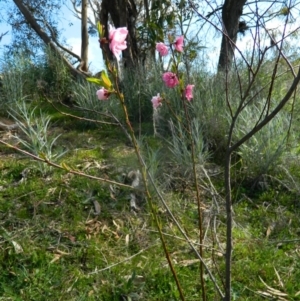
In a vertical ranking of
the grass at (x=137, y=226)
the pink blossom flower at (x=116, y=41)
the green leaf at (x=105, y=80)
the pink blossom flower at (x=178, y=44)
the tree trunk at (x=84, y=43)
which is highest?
the tree trunk at (x=84, y=43)

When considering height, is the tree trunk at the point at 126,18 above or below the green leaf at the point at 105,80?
above

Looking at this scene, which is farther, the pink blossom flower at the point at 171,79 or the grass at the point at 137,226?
the grass at the point at 137,226

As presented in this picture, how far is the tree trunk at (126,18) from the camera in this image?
23.4 feet

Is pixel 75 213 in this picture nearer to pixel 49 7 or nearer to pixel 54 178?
pixel 54 178

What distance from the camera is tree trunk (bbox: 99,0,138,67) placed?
281 inches

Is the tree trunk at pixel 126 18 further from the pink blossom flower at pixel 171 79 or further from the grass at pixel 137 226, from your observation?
the pink blossom flower at pixel 171 79

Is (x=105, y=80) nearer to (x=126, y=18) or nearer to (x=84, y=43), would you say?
(x=126, y=18)

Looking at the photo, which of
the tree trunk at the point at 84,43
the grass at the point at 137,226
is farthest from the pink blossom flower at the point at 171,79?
the tree trunk at the point at 84,43

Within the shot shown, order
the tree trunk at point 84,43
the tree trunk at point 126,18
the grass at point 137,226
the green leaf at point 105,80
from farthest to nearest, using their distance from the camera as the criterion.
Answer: the tree trunk at point 84,43
the tree trunk at point 126,18
the grass at point 137,226
the green leaf at point 105,80

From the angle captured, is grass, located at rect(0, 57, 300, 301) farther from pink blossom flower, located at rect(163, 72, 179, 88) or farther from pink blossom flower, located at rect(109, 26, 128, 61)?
pink blossom flower, located at rect(109, 26, 128, 61)

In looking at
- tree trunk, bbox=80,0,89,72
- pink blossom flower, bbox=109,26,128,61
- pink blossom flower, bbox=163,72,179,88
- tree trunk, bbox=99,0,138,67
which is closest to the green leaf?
pink blossom flower, bbox=109,26,128,61

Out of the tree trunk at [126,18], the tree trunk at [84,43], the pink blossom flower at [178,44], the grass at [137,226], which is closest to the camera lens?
the pink blossom flower at [178,44]

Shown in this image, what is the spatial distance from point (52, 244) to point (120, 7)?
16.9 feet

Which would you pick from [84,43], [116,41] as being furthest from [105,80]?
[84,43]
